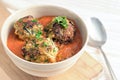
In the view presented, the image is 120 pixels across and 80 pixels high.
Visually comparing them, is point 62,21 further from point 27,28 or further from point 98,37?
point 98,37

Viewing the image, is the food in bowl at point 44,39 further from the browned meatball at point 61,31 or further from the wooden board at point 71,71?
the wooden board at point 71,71

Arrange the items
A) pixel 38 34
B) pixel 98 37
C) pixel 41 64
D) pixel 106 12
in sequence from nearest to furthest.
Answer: pixel 41 64
pixel 38 34
pixel 98 37
pixel 106 12

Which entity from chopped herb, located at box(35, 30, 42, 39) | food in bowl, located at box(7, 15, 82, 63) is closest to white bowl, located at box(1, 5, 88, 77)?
food in bowl, located at box(7, 15, 82, 63)

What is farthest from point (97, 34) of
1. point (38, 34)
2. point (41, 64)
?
point (41, 64)

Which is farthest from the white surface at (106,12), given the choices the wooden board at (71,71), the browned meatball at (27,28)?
the browned meatball at (27,28)

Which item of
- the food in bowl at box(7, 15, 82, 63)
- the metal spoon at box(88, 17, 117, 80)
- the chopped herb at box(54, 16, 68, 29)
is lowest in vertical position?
the food in bowl at box(7, 15, 82, 63)

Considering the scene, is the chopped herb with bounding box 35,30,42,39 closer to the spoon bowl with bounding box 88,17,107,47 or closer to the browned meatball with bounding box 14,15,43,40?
the browned meatball with bounding box 14,15,43,40

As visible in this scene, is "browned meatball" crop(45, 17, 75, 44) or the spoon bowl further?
the spoon bowl

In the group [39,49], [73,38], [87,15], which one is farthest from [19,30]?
[87,15]
